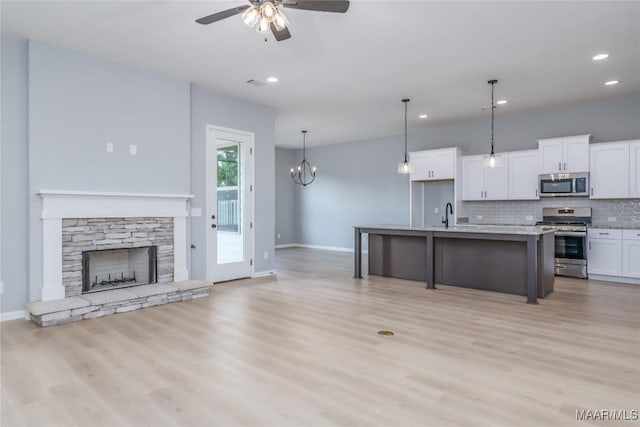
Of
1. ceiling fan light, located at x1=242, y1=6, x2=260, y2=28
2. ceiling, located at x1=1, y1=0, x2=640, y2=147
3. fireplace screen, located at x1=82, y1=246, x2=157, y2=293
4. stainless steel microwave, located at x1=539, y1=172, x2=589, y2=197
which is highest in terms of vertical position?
ceiling, located at x1=1, y1=0, x2=640, y2=147

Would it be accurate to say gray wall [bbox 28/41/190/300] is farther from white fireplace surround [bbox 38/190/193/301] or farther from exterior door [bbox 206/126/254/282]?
exterior door [bbox 206/126/254/282]

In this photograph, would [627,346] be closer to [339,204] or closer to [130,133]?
[130,133]

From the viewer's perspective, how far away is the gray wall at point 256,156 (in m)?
5.64

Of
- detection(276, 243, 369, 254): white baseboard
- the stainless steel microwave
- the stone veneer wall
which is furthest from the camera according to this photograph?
detection(276, 243, 369, 254): white baseboard

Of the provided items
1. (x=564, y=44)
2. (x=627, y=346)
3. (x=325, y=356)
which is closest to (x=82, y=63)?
(x=325, y=356)

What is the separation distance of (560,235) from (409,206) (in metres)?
3.28

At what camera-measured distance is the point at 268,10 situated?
2.70 meters

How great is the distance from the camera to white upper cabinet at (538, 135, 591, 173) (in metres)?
6.22

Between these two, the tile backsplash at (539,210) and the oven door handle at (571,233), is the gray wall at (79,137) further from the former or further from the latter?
the oven door handle at (571,233)

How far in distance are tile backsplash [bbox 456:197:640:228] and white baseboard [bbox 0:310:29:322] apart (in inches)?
272

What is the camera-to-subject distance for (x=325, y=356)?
118 inches

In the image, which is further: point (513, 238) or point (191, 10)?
point (513, 238)

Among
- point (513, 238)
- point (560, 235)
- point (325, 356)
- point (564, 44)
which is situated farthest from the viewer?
point (560, 235)

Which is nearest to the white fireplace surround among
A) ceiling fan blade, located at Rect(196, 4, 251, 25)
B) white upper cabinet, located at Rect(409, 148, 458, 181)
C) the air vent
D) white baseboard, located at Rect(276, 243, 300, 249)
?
the air vent
